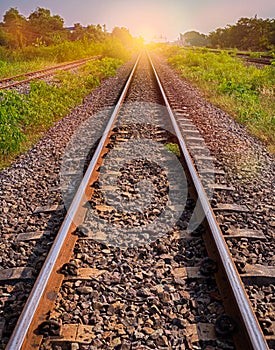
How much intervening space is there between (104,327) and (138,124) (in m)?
5.13

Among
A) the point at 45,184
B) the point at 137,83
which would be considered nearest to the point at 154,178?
the point at 45,184

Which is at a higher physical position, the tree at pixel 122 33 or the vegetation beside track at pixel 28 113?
the tree at pixel 122 33

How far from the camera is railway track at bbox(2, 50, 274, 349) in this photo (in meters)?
2.20

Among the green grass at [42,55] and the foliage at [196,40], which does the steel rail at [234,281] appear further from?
the foliage at [196,40]

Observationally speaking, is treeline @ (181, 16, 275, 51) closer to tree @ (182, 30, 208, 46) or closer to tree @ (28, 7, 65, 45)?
tree @ (182, 30, 208, 46)

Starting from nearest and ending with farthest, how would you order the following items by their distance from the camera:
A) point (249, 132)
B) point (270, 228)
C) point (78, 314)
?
point (78, 314)
point (270, 228)
point (249, 132)

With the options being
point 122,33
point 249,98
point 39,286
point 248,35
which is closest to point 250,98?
point 249,98

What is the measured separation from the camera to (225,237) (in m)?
3.20

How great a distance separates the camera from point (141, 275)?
2.77m

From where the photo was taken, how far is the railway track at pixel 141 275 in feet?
7.23

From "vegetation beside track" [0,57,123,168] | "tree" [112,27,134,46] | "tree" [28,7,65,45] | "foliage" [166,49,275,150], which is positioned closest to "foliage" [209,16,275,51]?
"tree" [112,27,134,46]

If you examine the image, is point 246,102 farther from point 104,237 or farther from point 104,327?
point 104,327

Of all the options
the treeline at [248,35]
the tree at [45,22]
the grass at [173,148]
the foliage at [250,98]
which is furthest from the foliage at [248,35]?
the grass at [173,148]

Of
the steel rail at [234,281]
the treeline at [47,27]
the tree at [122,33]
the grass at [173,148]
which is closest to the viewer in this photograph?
the steel rail at [234,281]
